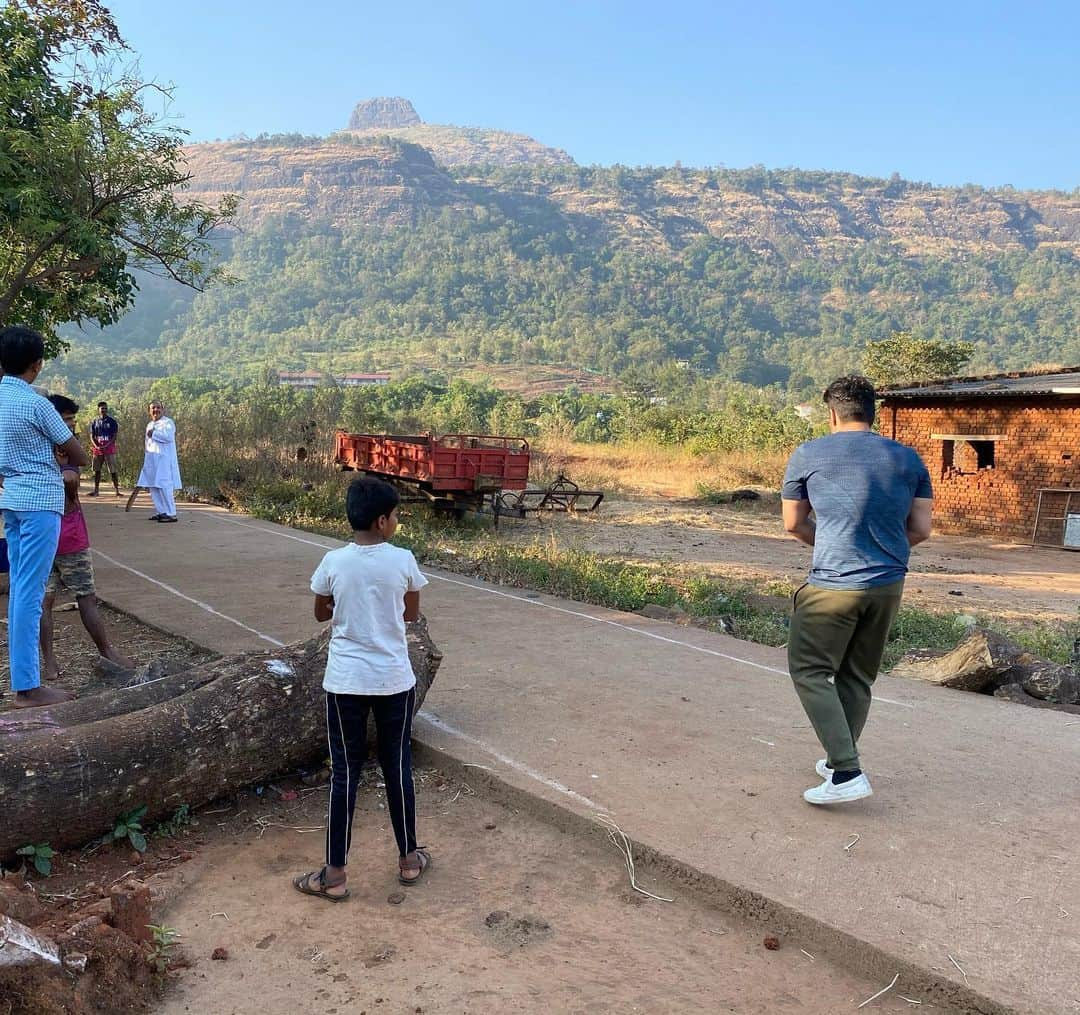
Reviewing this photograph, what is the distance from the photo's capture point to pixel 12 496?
4445 millimetres

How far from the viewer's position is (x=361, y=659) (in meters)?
3.03

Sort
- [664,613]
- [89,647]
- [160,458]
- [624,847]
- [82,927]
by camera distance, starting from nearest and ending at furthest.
Result: [82,927], [624,847], [89,647], [664,613], [160,458]

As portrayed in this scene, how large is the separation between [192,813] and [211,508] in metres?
11.5

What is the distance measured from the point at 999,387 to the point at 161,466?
582 inches

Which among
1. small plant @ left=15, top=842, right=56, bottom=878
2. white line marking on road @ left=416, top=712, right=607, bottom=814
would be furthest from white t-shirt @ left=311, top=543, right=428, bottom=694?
small plant @ left=15, top=842, right=56, bottom=878

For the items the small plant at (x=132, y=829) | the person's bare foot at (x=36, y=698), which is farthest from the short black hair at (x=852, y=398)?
the person's bare foot at (x=36, y=698)

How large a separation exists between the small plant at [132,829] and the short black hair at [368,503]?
4.83 ft

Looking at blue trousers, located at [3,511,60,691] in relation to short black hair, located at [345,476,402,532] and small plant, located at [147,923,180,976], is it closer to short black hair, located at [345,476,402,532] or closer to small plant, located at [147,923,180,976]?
small plant, located at [147,923,180,976]

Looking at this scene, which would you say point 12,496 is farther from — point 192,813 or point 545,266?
point 545,266

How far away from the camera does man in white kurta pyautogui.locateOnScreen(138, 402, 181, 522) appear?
1192 centimetres

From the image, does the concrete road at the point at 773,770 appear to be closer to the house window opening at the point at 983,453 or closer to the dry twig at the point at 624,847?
the dry twig at the point at 624,847

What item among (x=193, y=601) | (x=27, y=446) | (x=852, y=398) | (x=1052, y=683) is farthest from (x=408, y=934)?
(x=193, y=601)

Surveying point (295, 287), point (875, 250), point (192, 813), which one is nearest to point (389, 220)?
point (295, 287)

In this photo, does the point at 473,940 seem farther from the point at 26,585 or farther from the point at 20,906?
the point at 26,585
